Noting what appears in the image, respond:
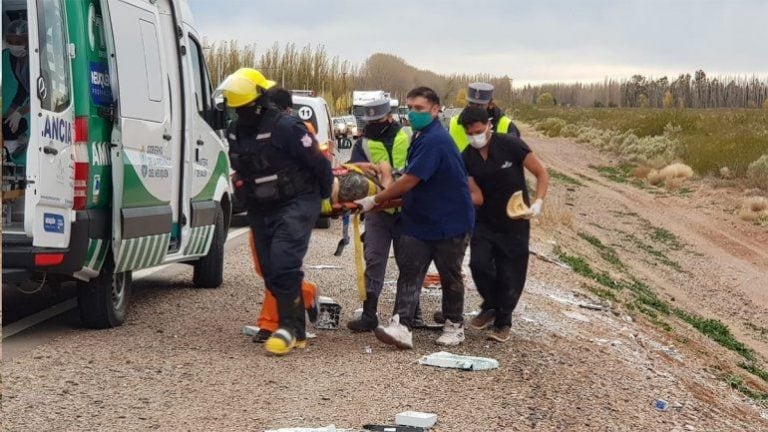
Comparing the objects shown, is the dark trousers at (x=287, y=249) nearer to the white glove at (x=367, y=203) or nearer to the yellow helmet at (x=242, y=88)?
the white glove at (x=367, y=203)

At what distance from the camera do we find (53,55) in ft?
27.5

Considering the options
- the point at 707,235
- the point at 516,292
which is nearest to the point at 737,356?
the point at 516,292

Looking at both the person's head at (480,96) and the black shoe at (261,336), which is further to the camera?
the person's head at (480,96)

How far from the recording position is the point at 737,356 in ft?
49.6

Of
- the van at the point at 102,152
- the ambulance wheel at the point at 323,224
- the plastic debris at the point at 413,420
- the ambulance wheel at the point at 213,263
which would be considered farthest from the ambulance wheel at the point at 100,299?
the ambulance wheel at the point at 323,224

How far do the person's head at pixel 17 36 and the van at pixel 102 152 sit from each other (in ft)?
0.17

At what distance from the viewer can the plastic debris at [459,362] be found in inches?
332

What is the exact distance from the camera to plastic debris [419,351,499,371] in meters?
8.42

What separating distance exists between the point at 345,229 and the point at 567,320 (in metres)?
2.40

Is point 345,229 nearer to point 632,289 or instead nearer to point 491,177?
point 491,177

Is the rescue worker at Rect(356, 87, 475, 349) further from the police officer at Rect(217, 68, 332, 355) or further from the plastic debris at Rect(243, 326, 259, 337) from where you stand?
the plastic debris at Rect(243, 326, 259, 337)

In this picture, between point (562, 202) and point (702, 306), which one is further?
point (562, 202)

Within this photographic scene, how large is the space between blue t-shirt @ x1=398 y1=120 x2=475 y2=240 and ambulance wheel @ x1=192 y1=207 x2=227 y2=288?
3.19 meters

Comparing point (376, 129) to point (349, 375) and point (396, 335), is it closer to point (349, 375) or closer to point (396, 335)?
point (396, 335)
